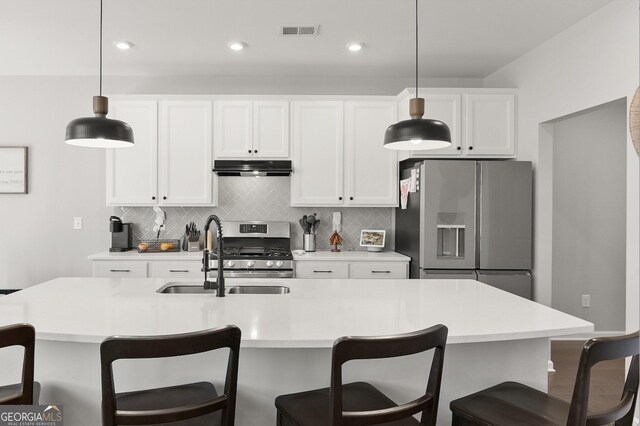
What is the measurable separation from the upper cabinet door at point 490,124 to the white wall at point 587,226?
2.65ft

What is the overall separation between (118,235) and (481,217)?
10.8 ft

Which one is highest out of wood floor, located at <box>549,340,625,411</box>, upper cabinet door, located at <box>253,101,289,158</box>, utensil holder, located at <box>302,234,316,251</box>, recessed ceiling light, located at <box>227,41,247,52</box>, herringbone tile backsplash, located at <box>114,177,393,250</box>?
recessed ceiling light, located at <box>227,41,247,52</box>

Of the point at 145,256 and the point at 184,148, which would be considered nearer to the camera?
the point at 145,256

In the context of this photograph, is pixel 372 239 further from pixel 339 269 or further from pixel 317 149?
pixel 317 149

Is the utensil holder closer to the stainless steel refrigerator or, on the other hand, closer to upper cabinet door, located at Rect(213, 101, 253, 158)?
upper cabinet door, located at Rect(213, 101, 253, 158)

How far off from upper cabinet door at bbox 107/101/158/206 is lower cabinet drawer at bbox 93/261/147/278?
62 centimetres

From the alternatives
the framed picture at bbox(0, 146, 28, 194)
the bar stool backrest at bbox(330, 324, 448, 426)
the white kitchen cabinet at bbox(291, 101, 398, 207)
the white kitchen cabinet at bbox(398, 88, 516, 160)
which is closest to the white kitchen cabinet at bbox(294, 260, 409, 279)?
the white kitchen cabinet at bbox(291, 101, 398, 207)

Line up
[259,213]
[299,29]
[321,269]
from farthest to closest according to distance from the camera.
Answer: [259,213], [321,269], [299,29]

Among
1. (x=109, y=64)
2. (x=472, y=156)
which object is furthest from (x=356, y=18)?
(x=109, y=64)

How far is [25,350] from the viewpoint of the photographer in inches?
55.5

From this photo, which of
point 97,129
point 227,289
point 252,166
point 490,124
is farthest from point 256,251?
point 490,124

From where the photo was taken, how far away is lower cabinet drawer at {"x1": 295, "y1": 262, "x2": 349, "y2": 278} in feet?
13.0

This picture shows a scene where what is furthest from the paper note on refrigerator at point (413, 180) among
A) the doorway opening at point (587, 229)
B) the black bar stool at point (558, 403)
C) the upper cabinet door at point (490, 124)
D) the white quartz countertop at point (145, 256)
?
the black bar stool at point (558, 403)

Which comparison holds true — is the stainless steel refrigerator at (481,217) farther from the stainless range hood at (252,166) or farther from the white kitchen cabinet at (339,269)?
the stainless range hood at (252,166)
